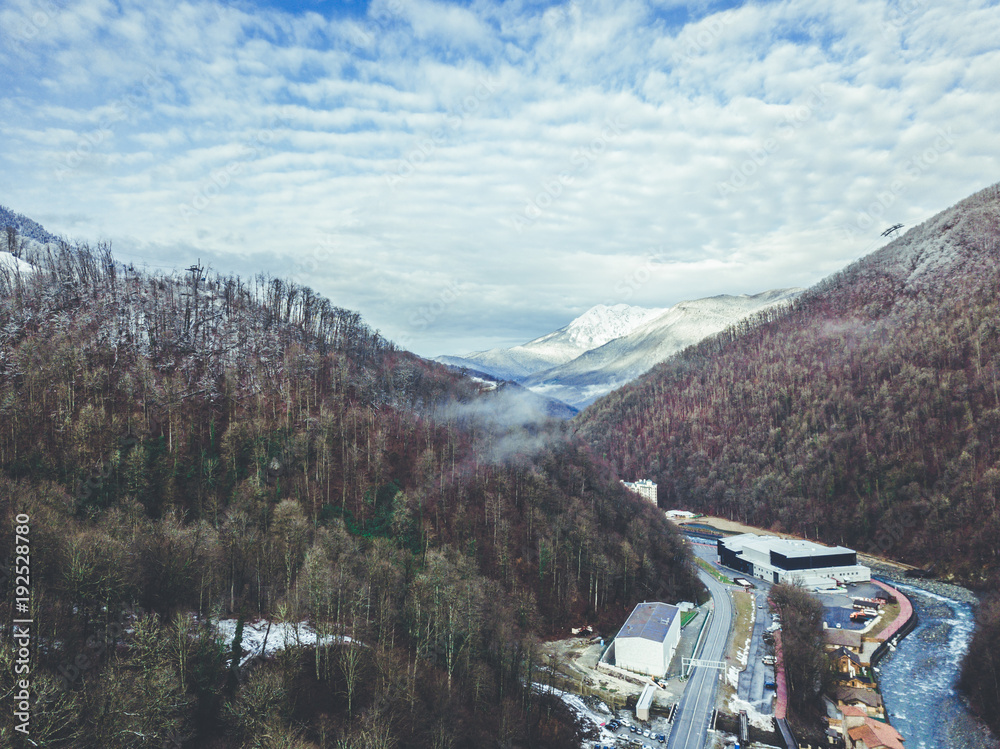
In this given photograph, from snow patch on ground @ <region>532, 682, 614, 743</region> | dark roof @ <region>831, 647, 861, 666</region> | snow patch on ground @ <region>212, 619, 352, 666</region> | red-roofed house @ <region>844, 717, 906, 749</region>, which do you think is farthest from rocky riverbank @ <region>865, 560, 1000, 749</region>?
snow patch on ground @ <region>212, 619, 352, 666</region>

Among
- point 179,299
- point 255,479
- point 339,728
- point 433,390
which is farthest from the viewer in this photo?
point 433,390

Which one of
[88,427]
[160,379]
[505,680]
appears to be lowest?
[505,680]

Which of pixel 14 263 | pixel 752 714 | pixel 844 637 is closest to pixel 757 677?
pixel 752 714

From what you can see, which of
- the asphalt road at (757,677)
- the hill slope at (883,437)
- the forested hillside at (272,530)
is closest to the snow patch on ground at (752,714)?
the asphalt road at (757,677)

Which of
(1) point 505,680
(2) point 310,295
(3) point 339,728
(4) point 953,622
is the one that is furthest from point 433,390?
(4) point 953,622

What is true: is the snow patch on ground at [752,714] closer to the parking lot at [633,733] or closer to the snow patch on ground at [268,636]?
the parking lot at [633,733]

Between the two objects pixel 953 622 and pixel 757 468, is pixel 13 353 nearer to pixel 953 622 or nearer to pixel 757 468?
pixel 953 622

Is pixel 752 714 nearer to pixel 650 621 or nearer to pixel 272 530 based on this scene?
pixel 650 621
